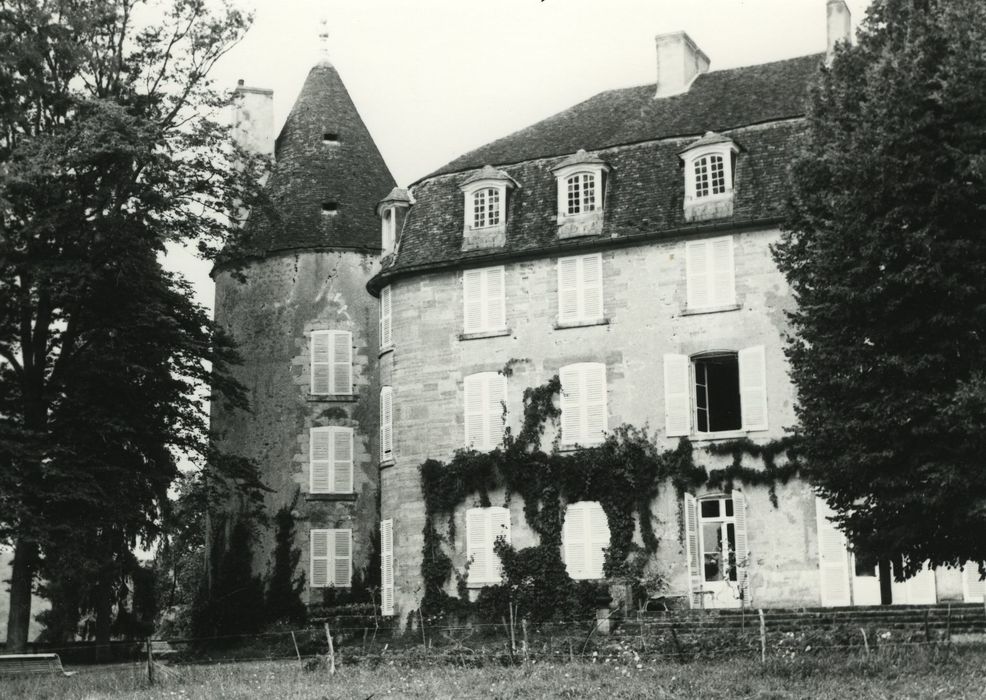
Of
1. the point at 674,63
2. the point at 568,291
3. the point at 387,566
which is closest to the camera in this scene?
the point at 568,291

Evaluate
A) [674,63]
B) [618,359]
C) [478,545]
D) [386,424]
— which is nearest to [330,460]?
[386,424]

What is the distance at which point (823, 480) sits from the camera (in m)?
21.6

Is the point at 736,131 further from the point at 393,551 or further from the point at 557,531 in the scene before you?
the point at 393,551

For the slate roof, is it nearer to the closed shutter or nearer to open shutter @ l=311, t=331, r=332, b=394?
open shutter @ l=311, t=331, r=332, b=394

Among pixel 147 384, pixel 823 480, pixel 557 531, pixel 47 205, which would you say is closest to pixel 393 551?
pixel 557 531

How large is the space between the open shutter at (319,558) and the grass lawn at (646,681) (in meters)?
15.2

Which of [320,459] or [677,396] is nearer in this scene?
[677,396]

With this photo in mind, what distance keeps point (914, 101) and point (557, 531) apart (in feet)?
44.0

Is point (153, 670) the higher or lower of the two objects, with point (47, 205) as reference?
lower

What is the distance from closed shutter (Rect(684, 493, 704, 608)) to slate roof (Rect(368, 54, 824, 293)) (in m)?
5.75

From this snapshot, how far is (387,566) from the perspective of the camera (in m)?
32.8

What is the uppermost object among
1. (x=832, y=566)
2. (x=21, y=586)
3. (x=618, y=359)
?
(x=618, y=359)

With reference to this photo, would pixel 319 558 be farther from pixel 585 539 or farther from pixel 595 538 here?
pixel 595 538

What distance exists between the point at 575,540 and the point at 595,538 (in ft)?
1.45
